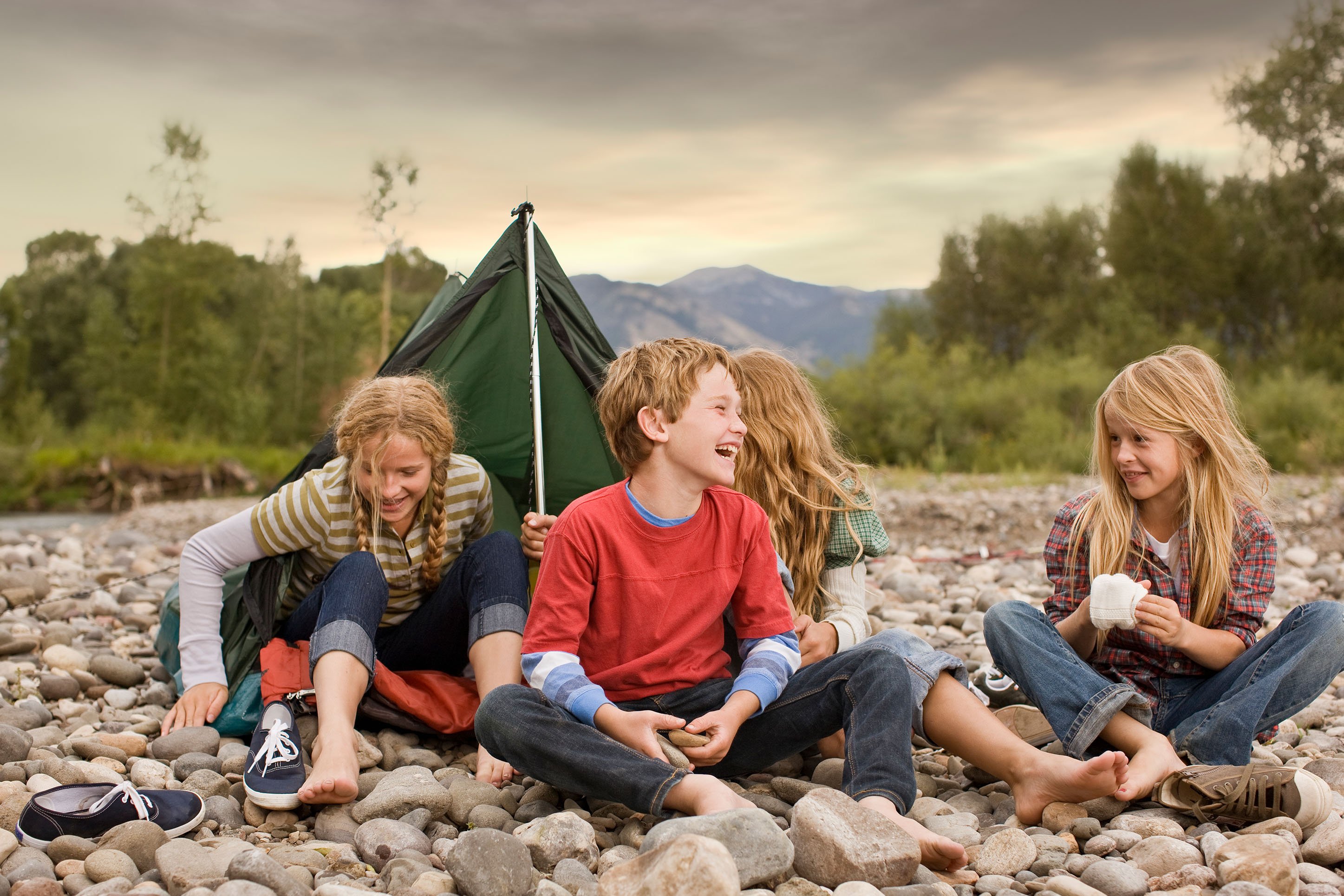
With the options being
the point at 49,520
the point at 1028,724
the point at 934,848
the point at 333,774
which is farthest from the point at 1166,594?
the point at 49,520

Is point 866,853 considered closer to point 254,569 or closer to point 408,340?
point 254,569

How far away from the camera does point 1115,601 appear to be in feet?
8.03

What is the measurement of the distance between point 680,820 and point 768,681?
20.1 inches

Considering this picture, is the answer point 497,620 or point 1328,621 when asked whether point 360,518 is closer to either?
point 497,620

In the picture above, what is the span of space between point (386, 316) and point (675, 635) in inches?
888

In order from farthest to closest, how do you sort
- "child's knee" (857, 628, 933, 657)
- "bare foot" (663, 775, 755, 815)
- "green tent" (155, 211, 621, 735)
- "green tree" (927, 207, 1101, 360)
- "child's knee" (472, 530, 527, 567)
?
"green tree" (927, 207, 1101, 360), "green tent" (155, 211, 621, 735), "child's knee" (472, 530, 527, 567), "child's knee" (857, 628, 933, 657), "bare foot" (663, 775, 755, 815)

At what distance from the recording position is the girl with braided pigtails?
288cm

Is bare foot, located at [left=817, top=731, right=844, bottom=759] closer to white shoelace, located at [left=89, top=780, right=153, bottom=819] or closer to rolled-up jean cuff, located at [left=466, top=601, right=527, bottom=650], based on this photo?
rolled-up jean cuff, located at [left=466, top=601, right=527, bottom=650]

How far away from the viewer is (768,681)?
2.42 m

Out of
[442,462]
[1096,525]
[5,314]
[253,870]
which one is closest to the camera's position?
[253,870]

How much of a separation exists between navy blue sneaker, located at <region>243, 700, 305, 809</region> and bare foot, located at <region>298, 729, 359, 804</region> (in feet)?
0.11

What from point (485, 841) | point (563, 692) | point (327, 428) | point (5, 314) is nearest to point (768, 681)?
→ point (563, 692)

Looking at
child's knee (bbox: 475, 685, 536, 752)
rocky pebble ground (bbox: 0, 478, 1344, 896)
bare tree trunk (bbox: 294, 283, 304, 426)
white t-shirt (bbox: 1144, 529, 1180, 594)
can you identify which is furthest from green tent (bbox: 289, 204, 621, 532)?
bare tree trunk (bbox: 294, 283, 304, 426)

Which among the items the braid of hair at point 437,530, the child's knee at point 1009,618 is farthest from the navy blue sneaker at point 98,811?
the child's knee at point 1009,618
